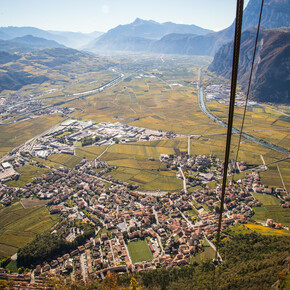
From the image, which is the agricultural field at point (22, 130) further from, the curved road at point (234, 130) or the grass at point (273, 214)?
the grass at point (273, 214)

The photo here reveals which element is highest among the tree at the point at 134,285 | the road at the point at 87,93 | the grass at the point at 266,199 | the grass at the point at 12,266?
the road at the point at 87,93

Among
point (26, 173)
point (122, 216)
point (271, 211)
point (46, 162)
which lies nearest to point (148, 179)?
point (122, 216)

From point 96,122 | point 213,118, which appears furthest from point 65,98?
point 213,118

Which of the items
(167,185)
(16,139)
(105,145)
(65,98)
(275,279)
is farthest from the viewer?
(65,98)

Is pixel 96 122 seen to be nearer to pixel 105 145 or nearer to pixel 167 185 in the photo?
pixel 105 145

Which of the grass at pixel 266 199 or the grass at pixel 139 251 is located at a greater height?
the grass at pixel 266 199

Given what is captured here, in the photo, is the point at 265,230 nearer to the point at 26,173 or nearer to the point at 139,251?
the point at 139,251

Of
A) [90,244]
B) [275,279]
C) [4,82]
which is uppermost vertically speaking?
[4,82]

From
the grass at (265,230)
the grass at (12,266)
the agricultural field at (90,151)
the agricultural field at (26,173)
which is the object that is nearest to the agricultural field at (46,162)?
the agricultural field at (26,173)
